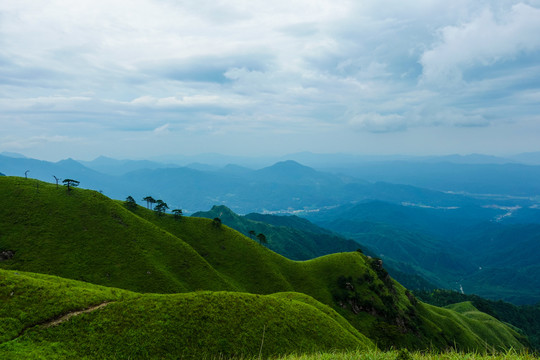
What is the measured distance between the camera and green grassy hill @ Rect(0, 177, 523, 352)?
71688 mm

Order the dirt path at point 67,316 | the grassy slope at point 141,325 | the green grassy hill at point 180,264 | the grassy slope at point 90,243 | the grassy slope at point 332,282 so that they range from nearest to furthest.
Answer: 1. the grassy slope at point 141,325
2. the dirt path at point 67,316
3. the grassy slope at point 90,243
4. the green grassy hill at point 180,264
5. the grassy slope at point 332,282

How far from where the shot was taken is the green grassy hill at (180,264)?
71.7 m

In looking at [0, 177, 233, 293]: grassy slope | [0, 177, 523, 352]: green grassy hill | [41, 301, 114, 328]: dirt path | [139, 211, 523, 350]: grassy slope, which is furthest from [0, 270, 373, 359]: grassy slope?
[139, 211, 523, 350]: grassy slope

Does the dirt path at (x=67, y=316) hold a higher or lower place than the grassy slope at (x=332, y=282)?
higher

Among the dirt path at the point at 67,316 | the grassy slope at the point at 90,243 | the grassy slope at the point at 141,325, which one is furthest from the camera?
the grassy slope at the point at 90,243

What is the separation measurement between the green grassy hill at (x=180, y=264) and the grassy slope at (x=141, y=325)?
776 millimetres

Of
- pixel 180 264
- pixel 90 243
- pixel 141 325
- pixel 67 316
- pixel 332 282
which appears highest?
pixel 67 316

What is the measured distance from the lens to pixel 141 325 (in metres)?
36.7

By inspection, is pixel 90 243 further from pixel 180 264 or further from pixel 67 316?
pixel 67 316

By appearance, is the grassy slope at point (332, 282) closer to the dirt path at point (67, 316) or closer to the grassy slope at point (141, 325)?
the grassy slope at point (141, 325)

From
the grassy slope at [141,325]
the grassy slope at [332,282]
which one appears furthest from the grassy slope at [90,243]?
the grassy slope at [141,325]

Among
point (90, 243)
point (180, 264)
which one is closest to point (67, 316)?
point (90, 243)

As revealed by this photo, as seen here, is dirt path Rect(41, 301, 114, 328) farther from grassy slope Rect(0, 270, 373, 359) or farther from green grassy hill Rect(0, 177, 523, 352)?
green grassy hill Rect(0, 177, 523, 352)

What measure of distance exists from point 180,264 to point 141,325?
54.3 m
